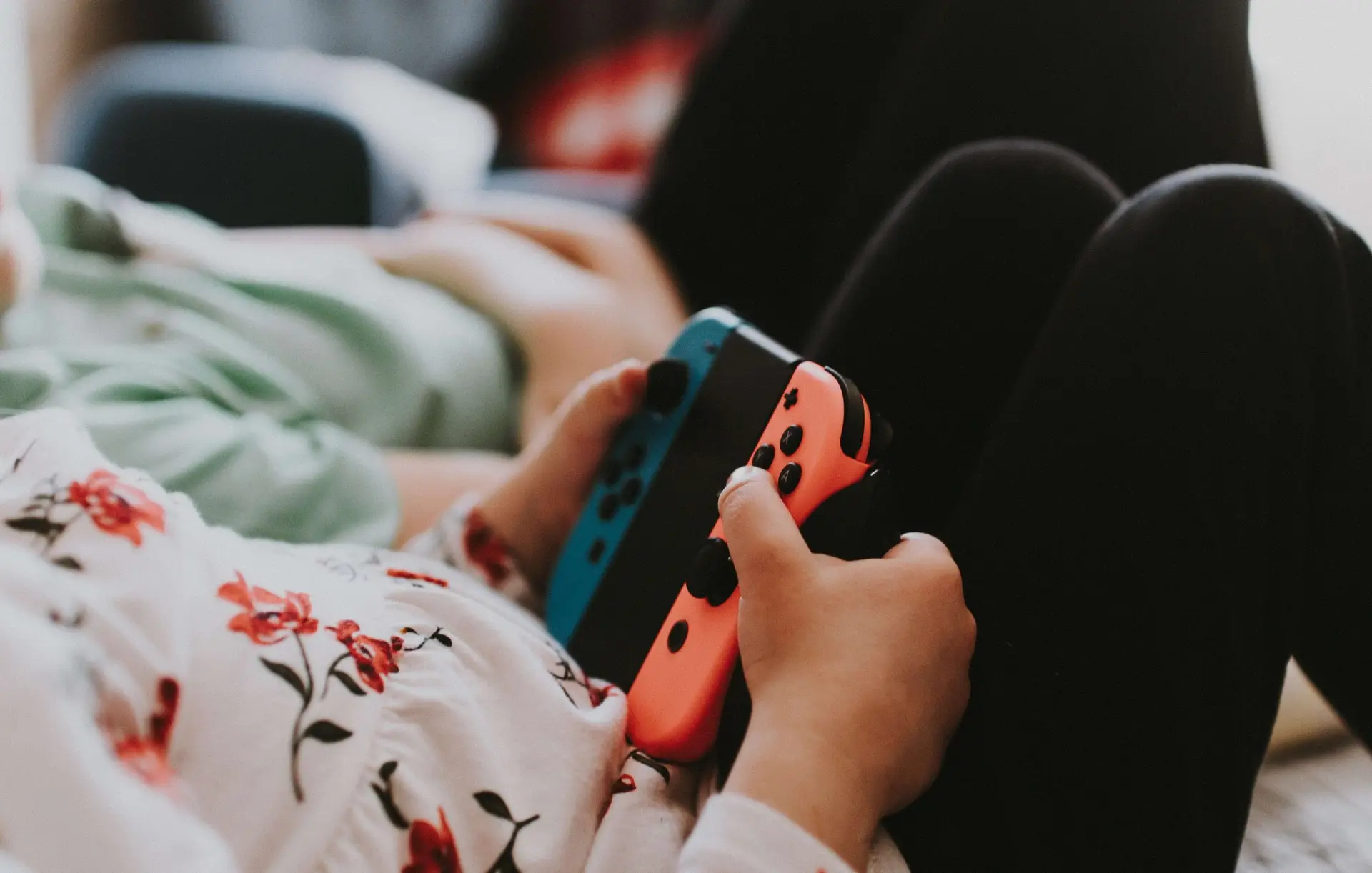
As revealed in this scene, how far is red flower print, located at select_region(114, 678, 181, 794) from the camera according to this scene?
0.31m

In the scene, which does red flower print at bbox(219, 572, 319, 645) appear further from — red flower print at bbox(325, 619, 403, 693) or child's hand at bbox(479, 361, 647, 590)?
child's hand at bbox(479, 361, 647, 590)

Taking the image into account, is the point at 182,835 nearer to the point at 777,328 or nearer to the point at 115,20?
the point at 777,328

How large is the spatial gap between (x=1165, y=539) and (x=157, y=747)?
348 mm

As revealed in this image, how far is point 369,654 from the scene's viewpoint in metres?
0.37

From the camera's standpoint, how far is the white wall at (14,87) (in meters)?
1.48

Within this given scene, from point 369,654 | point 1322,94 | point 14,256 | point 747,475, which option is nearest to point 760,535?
point 747,475

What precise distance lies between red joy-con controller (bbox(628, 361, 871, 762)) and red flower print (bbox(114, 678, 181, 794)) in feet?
0.57

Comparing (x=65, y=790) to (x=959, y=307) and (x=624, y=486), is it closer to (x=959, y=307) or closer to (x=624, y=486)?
(x=624, y=486)

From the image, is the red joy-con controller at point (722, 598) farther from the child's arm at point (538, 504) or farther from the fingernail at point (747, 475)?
the child's arm at point (538, 504)

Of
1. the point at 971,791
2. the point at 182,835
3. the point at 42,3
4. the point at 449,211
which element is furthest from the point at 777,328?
the point at 42,3

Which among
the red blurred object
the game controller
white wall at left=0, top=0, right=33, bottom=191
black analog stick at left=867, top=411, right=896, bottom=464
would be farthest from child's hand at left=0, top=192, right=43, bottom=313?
the red blurred object

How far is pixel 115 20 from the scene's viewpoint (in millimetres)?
1670

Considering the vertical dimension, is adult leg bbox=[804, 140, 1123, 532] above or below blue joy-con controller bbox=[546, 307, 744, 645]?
above

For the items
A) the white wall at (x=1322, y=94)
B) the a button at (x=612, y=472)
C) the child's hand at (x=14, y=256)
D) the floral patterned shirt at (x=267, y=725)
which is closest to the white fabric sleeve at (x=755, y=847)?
the floral patterned shirt at (x=267, y=725)
